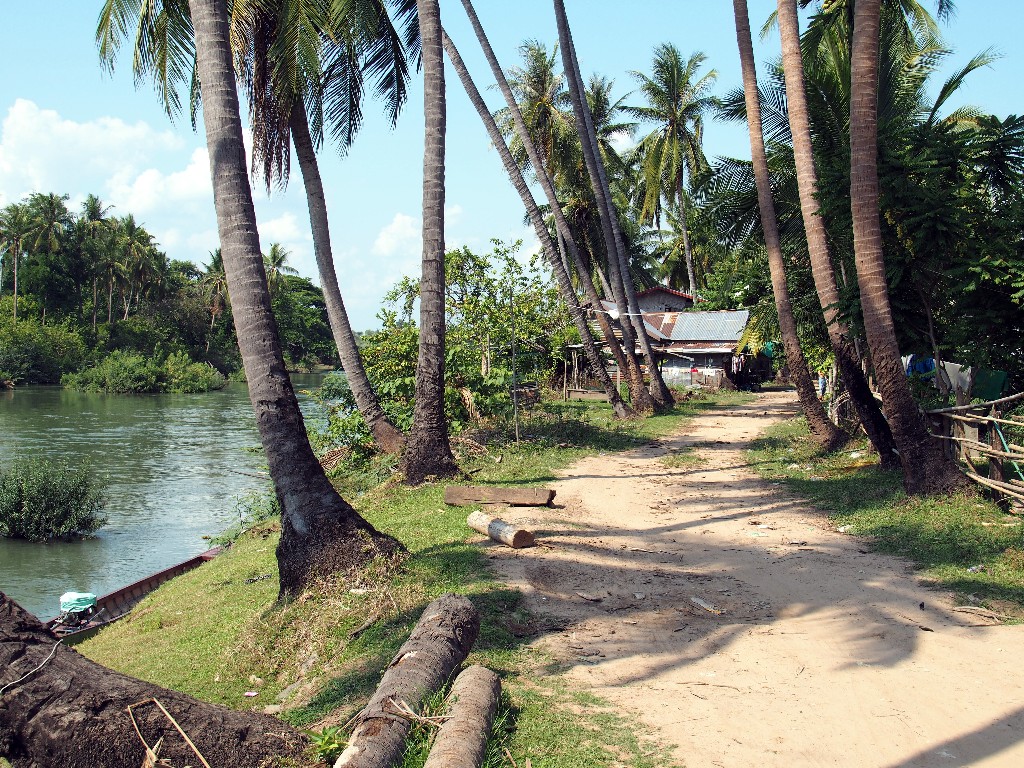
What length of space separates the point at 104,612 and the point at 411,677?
822 cm

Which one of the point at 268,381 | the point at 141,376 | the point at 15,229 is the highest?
the point at 15,229

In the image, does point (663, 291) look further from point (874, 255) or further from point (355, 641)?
point (355, 641)

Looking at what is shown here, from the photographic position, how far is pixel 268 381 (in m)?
7.36

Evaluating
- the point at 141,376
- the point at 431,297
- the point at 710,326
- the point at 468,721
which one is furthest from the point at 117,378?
the point at 468,721

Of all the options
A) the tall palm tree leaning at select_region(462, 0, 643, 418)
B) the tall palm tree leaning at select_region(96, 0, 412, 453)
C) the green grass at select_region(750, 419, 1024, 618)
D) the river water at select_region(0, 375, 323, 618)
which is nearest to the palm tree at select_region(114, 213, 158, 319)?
the river water at select_region(0, 375, 323, 618)

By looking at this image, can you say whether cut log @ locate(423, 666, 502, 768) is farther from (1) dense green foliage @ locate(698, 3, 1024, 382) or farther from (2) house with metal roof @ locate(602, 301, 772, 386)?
(2) house with metal roof @ locate(602, 301, 772, 386)

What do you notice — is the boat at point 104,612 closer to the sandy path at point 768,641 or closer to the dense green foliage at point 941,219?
the sandy path at point 768,641

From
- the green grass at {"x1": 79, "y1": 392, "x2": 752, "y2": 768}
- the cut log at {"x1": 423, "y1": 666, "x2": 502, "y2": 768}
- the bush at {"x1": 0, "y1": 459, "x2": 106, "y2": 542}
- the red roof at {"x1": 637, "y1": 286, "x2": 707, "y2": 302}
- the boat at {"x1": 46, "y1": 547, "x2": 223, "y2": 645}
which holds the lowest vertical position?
the boat at {"x1": 46, "y1": 547, "x2": 223, "y2": 645}

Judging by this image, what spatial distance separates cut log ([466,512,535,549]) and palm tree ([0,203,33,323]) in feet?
174

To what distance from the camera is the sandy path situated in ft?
15.8

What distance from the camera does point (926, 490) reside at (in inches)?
397

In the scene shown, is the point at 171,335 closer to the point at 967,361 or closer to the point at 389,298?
the point at 389,298

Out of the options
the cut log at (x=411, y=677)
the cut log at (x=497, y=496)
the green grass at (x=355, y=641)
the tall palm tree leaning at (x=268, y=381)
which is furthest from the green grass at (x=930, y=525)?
the tall palm tree leaning at (x=268, y=381)

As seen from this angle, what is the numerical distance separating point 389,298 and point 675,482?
818cm
